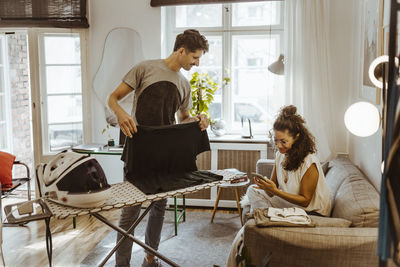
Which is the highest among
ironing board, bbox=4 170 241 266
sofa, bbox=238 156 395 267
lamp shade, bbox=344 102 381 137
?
lamp shade, bbox=344 102 381 137

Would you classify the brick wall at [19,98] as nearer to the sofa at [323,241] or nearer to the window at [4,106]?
the window at [4,106]

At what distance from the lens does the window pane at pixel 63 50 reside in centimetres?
447

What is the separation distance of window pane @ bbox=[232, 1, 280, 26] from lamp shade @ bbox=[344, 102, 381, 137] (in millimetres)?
2814

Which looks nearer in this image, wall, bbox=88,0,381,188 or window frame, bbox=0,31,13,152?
wall, bbox=88,0,381,188

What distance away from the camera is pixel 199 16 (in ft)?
15.0

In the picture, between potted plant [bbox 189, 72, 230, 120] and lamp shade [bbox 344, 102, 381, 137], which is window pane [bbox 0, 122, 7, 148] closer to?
potted plant [bbox 189, 72, 230, 120]

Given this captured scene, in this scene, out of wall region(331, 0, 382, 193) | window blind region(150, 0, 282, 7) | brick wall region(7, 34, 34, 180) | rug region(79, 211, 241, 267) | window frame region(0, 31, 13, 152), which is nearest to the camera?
rug region(79, 211, 241, 267)

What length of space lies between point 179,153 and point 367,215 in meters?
1.06

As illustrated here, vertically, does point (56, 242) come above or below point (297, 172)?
below

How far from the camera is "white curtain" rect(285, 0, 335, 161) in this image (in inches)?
156

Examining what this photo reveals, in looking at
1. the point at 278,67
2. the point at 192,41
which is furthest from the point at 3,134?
the point at 192,41

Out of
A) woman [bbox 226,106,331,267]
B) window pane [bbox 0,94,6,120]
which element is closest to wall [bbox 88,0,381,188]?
woman [bbox 226,106,331,267]

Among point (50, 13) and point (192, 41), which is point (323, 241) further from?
point (50, 13)

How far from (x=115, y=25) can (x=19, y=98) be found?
1.82 m
